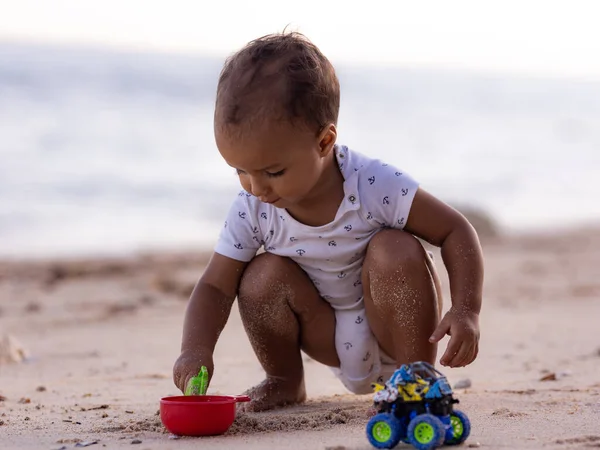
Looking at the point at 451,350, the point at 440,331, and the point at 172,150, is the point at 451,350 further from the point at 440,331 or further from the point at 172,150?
the point at 172,150

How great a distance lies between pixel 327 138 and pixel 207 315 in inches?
26.6

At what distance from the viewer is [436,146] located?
22891 millimetres

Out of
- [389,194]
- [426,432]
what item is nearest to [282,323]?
[389,194]

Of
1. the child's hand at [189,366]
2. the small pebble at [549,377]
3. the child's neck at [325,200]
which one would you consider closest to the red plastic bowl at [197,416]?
the child's hand at [189,366]

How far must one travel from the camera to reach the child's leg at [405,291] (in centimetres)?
270

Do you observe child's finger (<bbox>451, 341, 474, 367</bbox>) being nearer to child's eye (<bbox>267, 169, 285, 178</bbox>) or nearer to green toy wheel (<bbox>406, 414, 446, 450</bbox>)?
green toy wheel (<bbox>406, 414, 446, 450</bbox>)

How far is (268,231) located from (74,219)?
27.8 feet

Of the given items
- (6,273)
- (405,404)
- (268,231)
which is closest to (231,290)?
(268,231)

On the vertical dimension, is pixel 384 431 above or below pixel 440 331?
below

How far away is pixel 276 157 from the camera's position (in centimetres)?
255

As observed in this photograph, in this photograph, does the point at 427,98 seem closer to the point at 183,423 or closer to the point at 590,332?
the point at 590,332

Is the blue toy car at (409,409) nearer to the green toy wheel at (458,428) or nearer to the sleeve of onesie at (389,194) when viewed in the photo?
the green toy wheel at (458,428)

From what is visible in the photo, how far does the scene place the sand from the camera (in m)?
2.49

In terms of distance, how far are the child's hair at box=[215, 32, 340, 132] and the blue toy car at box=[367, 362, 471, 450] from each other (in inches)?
32.6
